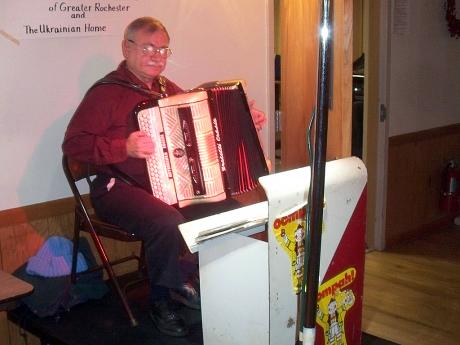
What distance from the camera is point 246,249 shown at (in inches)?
60.7

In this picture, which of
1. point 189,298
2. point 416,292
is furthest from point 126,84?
point 416,292

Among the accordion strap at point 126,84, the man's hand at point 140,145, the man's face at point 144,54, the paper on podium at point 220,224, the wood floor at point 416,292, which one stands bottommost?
the wood floor at point 416,292

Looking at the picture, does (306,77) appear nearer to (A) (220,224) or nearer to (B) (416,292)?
(A) (220,224)

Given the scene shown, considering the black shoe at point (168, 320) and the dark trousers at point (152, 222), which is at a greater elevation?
the dark trousers at point (152, 222)

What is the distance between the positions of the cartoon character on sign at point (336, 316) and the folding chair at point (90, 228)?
82 centimetres

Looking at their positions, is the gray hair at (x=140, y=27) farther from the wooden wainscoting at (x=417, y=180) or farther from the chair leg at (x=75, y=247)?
the wooden wainscoting at (x=417, y=180)

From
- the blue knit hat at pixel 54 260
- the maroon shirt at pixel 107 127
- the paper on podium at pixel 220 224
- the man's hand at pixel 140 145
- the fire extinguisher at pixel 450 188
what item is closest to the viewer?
the paper on podium at pixel 220 224

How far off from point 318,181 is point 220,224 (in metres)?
0.41

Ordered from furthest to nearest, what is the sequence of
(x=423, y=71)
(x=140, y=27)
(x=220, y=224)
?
(x=423, y=71)
(x=140, y=27)
(x=220, y=224)

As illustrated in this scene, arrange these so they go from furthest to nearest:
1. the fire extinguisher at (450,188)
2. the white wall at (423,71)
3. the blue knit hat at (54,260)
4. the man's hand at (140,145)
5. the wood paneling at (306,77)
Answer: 1. the fire extinguisher at (450,188)
2. the white wall at (423,71)
3. the blue knit hat at (54,260)
4. the man's hand at (140,145)
5. the wood paneling at (306,77)

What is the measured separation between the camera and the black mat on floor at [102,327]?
2225mm

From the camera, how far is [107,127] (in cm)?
240

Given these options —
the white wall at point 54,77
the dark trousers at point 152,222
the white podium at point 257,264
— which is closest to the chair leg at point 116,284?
the dark trousers at point 152,222

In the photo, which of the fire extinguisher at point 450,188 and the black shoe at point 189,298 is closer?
the black shoe at point 189,298
